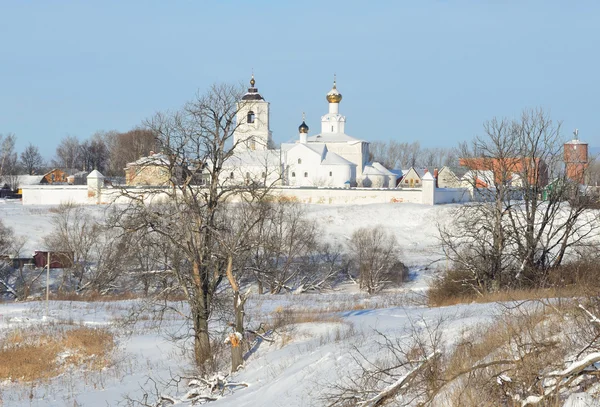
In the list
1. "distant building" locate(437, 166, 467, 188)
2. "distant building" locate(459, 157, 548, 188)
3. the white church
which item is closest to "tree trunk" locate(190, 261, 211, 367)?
"distant building" locate(459, 157, 548, 188)

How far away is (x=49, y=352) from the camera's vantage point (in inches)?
595

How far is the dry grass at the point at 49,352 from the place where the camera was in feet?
47.2

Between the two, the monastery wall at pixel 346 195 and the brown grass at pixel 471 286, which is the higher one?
the monastery wall at pixel 346 195

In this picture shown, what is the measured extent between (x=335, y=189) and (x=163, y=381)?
47.4 m

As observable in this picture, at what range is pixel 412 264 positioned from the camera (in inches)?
1592

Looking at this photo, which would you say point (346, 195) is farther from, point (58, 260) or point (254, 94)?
point (58, 260)

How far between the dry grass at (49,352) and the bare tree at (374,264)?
19.1 m

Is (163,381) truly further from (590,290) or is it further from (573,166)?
(573,166)

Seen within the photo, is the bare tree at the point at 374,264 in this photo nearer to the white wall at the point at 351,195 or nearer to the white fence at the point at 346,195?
the white fence at the point at 346,195

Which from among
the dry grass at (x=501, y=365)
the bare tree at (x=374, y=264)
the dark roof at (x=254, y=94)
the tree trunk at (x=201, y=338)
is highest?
the dark roof at (x=254, y=94)

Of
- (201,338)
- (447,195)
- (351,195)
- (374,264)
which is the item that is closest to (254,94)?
(351,195)

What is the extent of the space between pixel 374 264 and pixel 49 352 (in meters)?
22.8

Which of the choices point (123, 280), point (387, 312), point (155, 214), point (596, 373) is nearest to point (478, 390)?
point (596, 373)

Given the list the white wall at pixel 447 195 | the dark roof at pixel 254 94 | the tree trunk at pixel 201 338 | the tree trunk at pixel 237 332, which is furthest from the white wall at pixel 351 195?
the tree trunk at pixel 237 332
